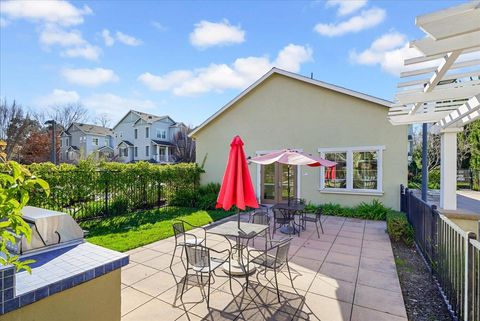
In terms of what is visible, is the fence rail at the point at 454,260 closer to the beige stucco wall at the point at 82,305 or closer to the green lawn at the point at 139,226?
the beige stucco wall at the point at 82,305

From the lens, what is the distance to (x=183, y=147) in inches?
1511

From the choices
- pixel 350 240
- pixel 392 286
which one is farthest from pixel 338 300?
pixel 350 240

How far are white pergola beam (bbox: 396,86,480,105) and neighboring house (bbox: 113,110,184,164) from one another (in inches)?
1409

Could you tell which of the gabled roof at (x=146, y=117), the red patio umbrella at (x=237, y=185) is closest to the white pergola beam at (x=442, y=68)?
the red patio umbrella at (x=237, y=185)

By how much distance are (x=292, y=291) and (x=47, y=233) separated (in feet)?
12.6

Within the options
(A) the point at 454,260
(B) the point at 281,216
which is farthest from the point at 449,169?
(B) the point at 281,216

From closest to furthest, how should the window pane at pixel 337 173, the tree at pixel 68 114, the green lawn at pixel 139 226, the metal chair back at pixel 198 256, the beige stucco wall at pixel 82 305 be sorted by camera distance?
the beige stucco wall at pixel 82 305, the metal chair back at pixel 198 256, the green lawn at pixel 139 226, the window pane at pixel 337 173, the tree at pixel 68 114

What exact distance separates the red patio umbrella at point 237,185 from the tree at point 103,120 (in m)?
47.6

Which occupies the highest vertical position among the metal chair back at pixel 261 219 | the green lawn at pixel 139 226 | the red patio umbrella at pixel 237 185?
the red patio umbrella at pixel 237 185

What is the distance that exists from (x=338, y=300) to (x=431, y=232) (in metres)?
2.77

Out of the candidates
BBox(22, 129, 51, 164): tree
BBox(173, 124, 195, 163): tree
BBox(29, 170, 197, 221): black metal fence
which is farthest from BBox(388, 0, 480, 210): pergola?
BBox(22, 129, 51, 164): tree

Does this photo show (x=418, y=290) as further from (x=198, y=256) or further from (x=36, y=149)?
(x=36, y=149)

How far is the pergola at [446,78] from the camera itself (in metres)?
2.69

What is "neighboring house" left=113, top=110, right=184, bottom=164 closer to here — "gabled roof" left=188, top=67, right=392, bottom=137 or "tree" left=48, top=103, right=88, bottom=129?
"tree" left=48, top=103, right=88, bottom=129
